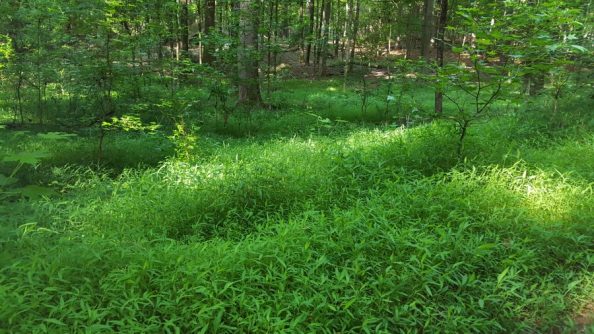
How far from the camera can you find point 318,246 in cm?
353

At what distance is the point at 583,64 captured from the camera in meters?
7.66

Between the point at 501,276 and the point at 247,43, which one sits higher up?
the point at 247,43

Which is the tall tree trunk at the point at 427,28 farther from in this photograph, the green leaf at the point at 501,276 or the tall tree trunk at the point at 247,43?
the green leaf at the point at 501,276

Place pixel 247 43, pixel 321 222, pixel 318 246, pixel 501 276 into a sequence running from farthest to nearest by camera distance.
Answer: pixel 247 43 → pixel 321 222 → pixel 318 246 → pixel 501 276

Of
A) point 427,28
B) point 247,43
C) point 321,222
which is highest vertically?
point 427,28

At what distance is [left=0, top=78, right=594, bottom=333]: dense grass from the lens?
2752mm

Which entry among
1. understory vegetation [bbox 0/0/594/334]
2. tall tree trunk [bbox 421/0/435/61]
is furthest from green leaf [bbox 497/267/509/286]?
tall tree trunk [bbox 421/0/435/61]

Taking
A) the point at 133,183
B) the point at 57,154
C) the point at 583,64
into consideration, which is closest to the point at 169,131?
the point at 57,154

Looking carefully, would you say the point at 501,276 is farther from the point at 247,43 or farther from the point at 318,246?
the point at 247,43

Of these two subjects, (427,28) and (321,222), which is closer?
(321,222)

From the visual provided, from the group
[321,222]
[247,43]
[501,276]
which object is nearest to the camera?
[501,276]

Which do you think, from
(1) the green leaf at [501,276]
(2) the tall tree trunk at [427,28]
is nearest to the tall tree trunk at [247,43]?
(2) the tall tree trunk at [427,28]

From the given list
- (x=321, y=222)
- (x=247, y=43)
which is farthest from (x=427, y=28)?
(x=321, y=222)

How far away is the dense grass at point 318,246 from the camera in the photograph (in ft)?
9.03
